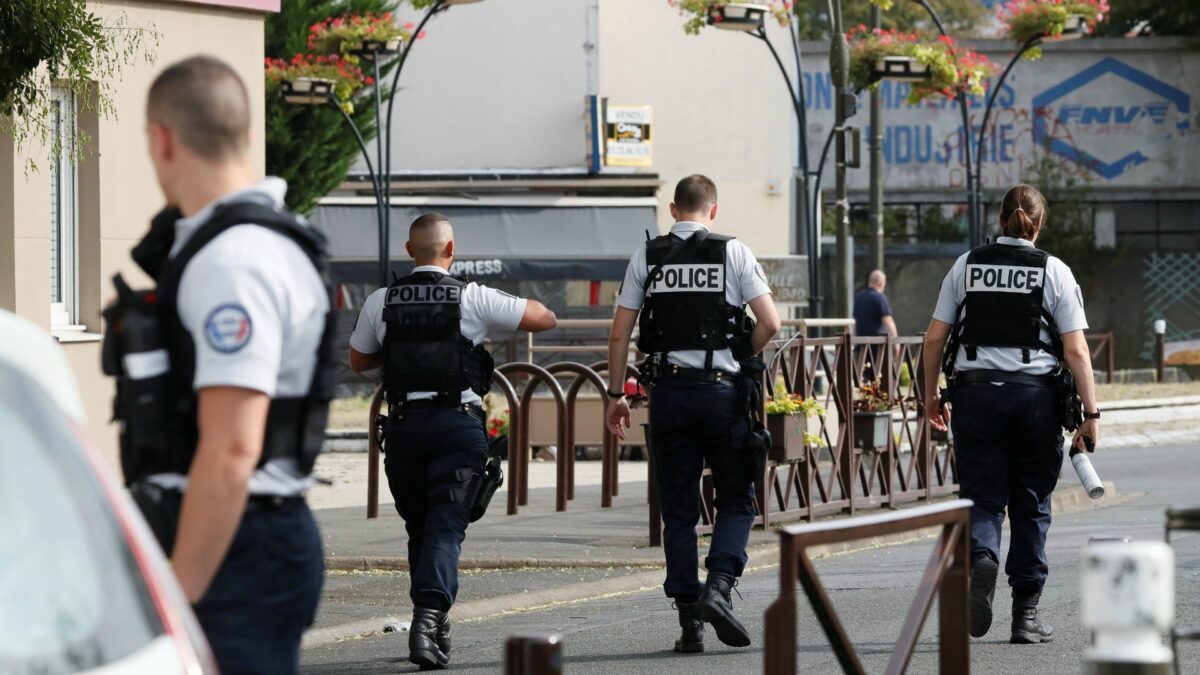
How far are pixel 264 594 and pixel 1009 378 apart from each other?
472cm

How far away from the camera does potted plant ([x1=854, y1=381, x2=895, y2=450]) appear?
1295cm

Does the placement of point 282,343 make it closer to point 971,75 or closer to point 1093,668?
point 1093,668

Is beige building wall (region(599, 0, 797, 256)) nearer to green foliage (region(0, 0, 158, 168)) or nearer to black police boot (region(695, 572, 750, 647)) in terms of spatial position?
green foliage (region(0, 0, 158, 168))

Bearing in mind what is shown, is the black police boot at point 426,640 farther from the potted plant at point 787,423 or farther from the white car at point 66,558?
the potted plant at point 787,423

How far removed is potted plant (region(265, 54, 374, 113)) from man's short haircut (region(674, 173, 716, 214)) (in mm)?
15490

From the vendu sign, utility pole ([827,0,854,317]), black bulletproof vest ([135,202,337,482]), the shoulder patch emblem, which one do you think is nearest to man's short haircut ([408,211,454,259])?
black bulletproof vest ([135,202,337,482])

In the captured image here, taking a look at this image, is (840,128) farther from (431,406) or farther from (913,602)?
(913,602)

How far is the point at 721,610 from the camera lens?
7.55m

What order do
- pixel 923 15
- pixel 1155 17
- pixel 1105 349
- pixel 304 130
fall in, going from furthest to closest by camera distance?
pixel 923 15 < pixel 1155 17 < pixel 1105 349 < pixel 304 130

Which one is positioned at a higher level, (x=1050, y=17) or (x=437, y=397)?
(x=1050, y=17)

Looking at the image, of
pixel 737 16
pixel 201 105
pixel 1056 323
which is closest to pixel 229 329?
pixel 201 105

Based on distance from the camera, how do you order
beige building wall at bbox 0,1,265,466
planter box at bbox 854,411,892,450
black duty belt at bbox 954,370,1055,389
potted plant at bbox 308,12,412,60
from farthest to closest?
potted plant at bbox 308,12,412,60 < planter box at bbox 854,411,892,450 < beige building wall at bbox 0,1,265,466 < black duty belt at bbox 954,370,1055,389

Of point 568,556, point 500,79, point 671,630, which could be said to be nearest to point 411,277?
point 671,630

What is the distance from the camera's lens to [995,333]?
7.74 m
